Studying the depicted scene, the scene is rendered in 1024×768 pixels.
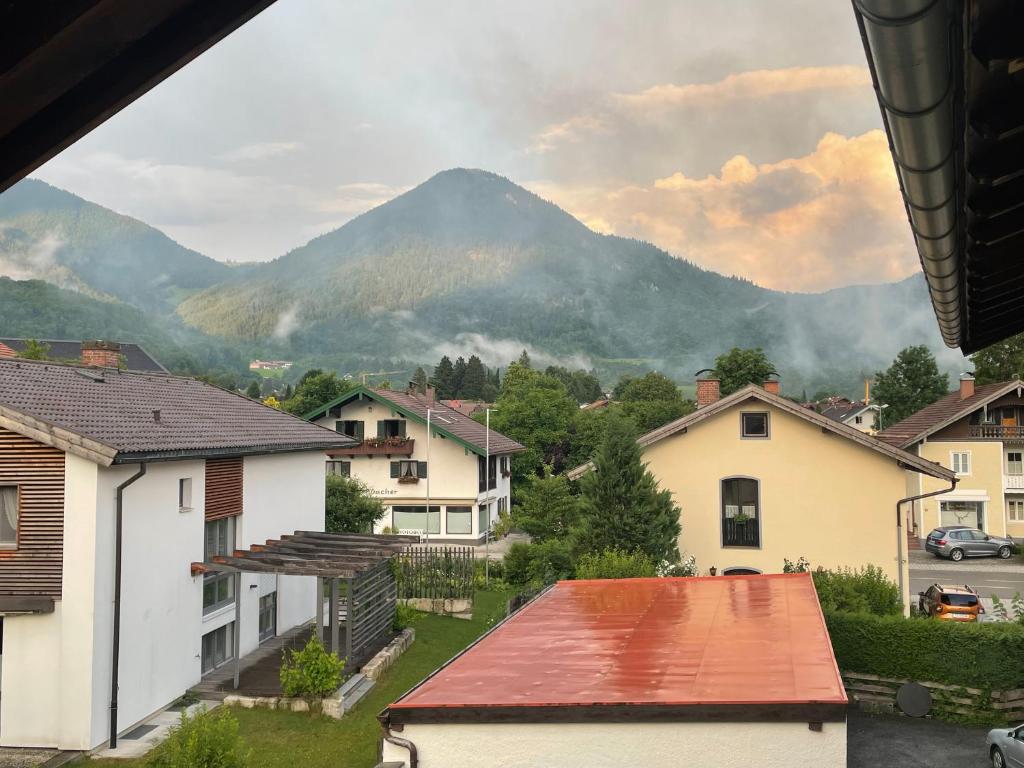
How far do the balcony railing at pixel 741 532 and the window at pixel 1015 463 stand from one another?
25964 mm

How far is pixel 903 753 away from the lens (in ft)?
51.8

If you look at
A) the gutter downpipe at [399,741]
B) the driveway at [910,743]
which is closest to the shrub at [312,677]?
the gutter downpipe at [399,741]

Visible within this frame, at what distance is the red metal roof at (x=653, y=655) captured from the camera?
9359 millimetres

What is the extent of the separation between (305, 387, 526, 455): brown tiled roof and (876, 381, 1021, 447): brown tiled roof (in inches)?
785

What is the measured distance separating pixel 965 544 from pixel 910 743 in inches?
1067

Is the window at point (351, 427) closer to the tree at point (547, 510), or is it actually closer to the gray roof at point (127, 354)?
the tree at point (547, 510)

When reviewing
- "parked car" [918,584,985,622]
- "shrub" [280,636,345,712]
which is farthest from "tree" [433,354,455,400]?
"shrub" [280,636,345,712]

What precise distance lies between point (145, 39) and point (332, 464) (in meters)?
47.8

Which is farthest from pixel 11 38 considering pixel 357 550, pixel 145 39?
pixel 357 550

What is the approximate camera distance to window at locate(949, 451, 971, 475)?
45.2 m

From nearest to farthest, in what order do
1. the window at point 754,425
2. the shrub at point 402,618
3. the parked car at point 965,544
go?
the shrub at point 402,618 < the window at point 754,425 < the parked car at point 965,544

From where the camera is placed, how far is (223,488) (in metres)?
20.2

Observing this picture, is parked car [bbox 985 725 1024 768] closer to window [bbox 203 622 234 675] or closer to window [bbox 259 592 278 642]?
window [bbox 203 622 234 675]

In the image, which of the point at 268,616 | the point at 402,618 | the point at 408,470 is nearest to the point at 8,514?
the point at 268,616
